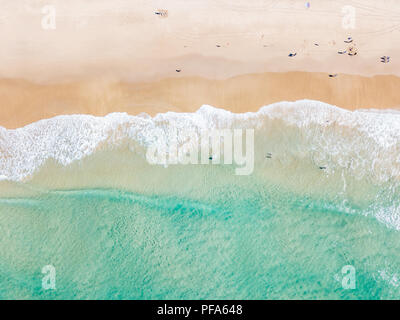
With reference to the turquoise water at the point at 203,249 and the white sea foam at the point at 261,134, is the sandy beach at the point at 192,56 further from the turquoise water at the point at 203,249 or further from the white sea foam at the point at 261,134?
the turquoise water at the point at 203,249

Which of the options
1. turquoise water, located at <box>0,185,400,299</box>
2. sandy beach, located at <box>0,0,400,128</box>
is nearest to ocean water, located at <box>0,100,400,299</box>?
turquoise water, located at <box>0,185,400,299</box>

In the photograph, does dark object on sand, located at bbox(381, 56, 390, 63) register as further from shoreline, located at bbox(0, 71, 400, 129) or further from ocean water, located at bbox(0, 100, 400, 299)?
ocean water, located at bbox(0, 100, 400, 299)

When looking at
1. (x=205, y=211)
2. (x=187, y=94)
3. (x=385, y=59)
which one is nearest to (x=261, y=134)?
(x=187, y=94)

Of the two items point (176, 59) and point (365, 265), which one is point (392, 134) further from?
point (176, 59)

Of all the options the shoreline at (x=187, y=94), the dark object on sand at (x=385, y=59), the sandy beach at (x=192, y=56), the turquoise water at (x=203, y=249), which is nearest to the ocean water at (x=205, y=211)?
the turquoise water at (x=203, y=249)

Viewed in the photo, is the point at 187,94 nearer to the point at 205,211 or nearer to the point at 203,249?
the point at 205,211

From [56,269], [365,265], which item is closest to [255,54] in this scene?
[365,265]
